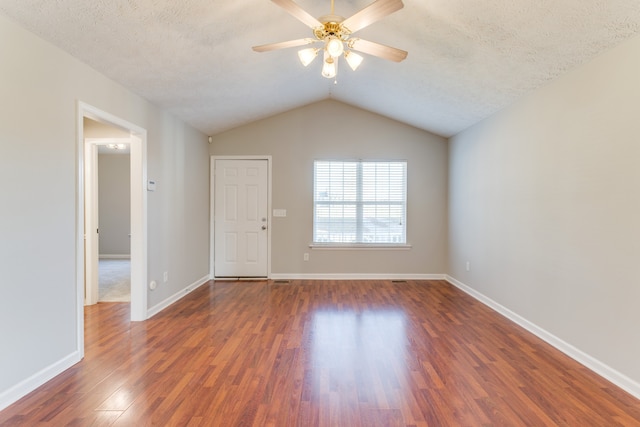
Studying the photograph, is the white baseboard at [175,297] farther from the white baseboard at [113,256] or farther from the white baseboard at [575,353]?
the white baseboard at [575,353]

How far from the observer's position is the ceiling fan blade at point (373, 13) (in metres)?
1.83

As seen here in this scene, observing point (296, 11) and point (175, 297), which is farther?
point (175, 297)

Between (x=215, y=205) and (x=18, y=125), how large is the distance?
137 inches

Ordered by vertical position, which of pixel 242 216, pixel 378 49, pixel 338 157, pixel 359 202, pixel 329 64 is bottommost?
pixel 242 216

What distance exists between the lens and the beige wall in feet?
18.0

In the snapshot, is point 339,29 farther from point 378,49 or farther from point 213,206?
point 213,206

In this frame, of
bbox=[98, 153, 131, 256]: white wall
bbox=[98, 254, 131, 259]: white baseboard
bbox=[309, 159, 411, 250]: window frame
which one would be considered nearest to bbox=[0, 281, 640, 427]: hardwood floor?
bbox=[309, 159, 411, 250]: window frame

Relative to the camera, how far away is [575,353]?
2.63 meters

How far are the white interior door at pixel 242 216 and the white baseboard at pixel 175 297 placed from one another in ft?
1.39

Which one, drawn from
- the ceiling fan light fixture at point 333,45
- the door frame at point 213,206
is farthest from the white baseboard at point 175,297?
the ceiling fan light fixture at point 333,45

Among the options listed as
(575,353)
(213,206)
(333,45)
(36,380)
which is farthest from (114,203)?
(575,353)

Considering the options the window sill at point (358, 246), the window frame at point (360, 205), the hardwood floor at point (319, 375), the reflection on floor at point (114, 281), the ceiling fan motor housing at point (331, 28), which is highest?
the ceiling fan motor housing at point (331, 28)

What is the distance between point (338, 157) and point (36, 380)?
14.7 feet

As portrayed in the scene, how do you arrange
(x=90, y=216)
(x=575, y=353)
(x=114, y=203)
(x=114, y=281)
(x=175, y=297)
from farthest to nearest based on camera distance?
(x=114, y=203) < (x=114, y=281) < (x=175, y=297) < (x=90, y=216) < (x=575, y=353)
